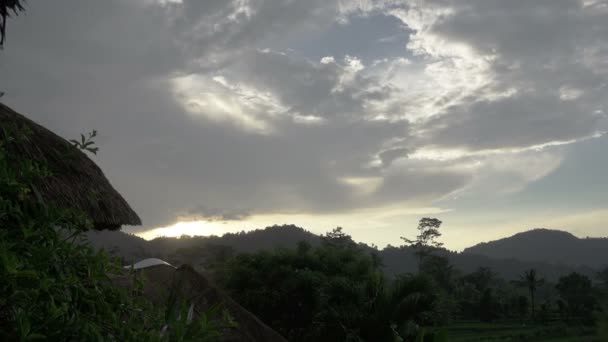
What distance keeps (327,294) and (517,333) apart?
27.0 metres

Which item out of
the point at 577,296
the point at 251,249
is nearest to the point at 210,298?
the point at 577,296

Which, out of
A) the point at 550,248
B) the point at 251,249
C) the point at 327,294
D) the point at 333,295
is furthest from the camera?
the point at 550,248

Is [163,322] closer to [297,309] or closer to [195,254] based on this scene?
[297,309]

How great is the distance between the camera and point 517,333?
3472cm

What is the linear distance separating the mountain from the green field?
130514mm

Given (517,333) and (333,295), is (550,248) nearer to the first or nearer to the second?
(517,333)

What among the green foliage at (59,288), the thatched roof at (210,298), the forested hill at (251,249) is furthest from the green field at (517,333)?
the green foliage at (59,288)

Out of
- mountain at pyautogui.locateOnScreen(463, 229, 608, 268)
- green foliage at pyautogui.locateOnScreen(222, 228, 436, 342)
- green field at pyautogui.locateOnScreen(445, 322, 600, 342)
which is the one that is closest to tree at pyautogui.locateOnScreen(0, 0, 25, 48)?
green foliage at pyautogui.locateOnScreen(222, 228, 436, 342)

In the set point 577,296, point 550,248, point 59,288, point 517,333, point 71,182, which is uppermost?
point 550,248

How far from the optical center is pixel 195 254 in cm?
6166

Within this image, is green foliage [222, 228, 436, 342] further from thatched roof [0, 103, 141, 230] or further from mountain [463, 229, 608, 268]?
mountain [463, 229, 608, 268]

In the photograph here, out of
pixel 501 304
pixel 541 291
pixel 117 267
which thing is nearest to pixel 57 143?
pixel 117 267

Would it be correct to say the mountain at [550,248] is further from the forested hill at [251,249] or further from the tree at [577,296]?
the tree at [577,296]

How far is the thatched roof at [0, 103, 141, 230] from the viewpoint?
3809 millimetres
